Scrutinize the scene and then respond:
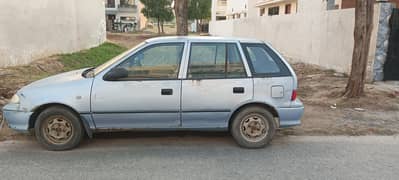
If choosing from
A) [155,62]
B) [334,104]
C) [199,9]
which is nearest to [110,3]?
[199,9]

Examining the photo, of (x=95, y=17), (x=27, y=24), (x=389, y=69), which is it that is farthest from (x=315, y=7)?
(x=27, y=24)

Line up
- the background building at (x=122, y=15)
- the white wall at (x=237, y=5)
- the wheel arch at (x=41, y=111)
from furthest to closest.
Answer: the background building at (x=122, y=15) < the white wall at (x=237, y=5) < the wheel arch at (x=41, y=111)

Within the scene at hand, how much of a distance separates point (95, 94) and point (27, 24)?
30.4 ft

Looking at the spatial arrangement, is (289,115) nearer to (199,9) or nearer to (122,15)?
(199,9)

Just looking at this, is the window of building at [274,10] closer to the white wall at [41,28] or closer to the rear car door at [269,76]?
the white wall at [41,28]

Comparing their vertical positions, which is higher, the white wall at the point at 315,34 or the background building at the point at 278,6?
the background building at the point at 278,6

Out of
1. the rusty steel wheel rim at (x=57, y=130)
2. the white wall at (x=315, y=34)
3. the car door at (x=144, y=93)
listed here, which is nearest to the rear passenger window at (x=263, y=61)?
the car door at (x=144, y=93)

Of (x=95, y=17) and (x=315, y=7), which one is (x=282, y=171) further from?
(x=95, y=17)

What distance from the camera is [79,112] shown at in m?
4.38

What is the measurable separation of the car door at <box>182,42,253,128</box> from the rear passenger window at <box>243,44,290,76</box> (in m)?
Answer: 0.14

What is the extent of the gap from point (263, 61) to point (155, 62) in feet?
5.01

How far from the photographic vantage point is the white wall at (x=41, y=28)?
10.9m

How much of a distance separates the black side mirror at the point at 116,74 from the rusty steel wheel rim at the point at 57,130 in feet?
2.64

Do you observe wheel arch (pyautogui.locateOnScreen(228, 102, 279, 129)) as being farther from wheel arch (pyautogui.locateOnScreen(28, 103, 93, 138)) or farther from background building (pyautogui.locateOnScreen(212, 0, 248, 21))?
background building (pyautogui.locateOnScreen(212, 0, 248, 21))
